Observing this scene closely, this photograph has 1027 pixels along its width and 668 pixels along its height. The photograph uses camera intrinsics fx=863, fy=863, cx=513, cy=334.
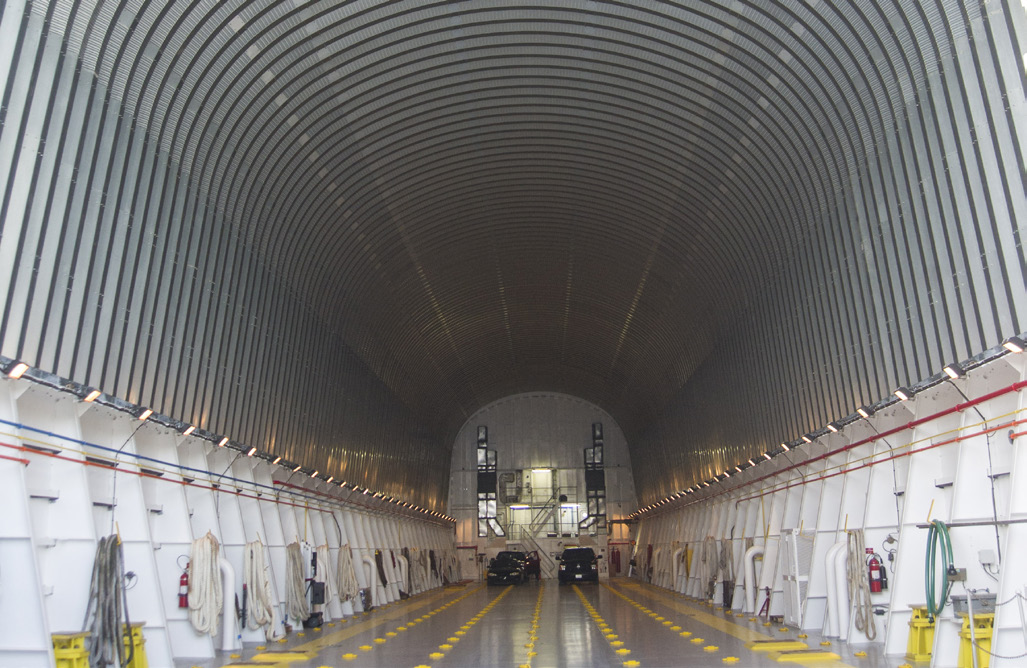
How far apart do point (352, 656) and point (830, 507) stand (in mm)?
8412

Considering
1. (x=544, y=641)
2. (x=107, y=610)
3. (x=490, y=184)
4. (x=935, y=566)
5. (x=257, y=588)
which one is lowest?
(x=544, y=641)

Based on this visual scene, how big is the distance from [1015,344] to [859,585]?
5042 millimetres

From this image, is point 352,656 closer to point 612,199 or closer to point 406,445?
point 612,199

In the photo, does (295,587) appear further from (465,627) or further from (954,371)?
(954,371)

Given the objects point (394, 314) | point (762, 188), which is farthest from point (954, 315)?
point (394, 314)

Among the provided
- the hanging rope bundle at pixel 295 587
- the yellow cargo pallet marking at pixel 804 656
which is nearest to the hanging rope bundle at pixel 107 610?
the hanging rope bundle at pixel 295 587

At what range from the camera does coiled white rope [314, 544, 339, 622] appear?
1845cm

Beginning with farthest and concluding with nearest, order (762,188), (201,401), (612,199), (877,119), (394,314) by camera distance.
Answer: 1. (394,314)
2. (612,199)
3. (762,188)
4. (201,401)
5. (877,119)

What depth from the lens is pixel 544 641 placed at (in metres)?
13.9

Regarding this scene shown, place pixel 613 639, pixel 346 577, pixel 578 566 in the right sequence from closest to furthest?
pixel 613 639
pixel 346 577
pixel 578 566

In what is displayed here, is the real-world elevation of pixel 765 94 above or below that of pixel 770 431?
above

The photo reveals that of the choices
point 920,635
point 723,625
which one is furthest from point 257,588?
point 920,635

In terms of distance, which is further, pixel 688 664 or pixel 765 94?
pixel 765 94

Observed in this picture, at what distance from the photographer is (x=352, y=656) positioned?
12164mm
